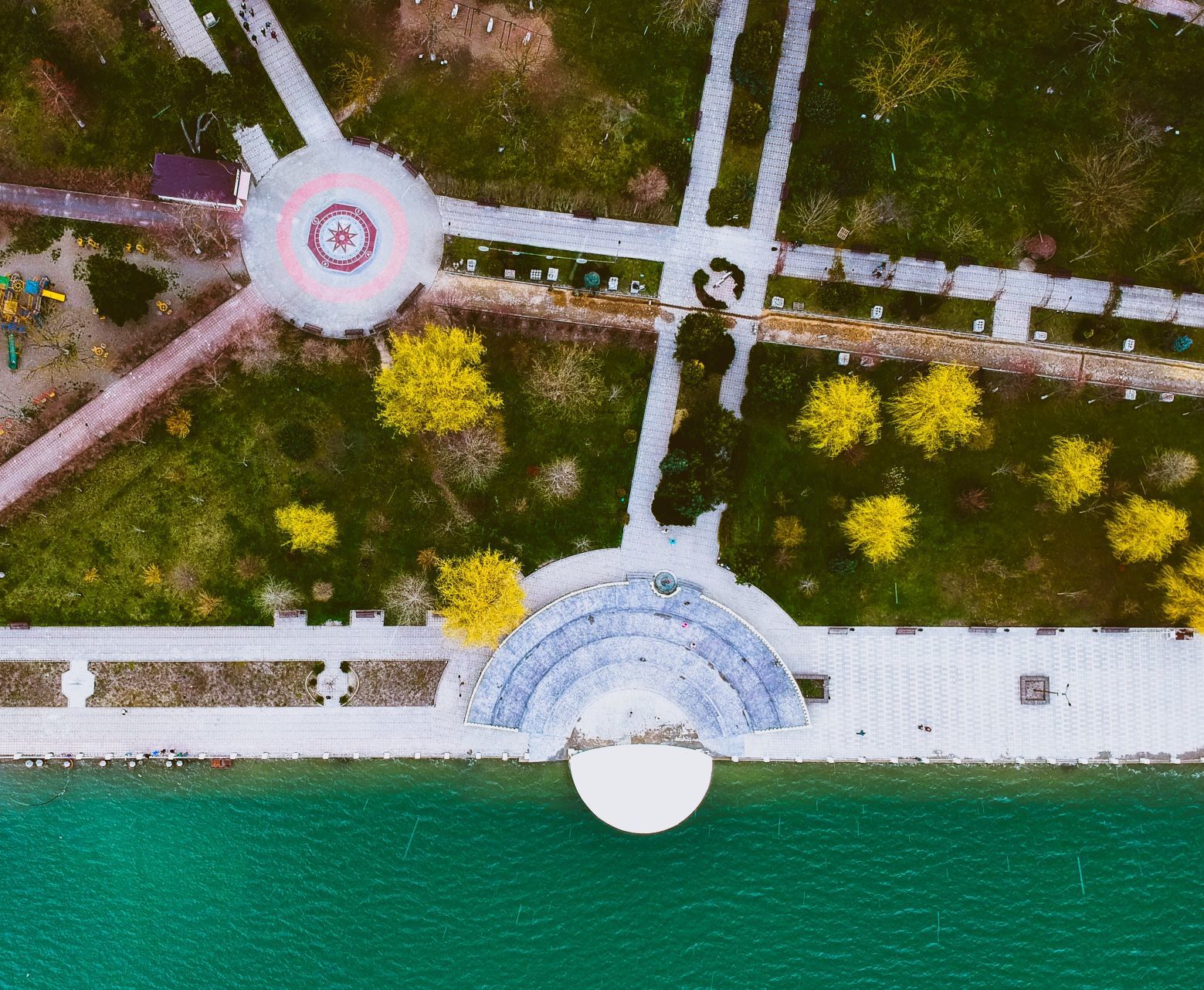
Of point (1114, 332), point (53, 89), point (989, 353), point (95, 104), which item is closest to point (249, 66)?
point (95, 104)

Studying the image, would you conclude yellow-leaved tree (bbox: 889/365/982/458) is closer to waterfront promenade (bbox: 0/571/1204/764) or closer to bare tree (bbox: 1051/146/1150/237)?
bare tree (bbox: 1051/146/1150/237)

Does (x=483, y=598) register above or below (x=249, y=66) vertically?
below

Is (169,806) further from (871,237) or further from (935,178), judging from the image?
(935,178)

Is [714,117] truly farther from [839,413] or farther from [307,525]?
[307,525]

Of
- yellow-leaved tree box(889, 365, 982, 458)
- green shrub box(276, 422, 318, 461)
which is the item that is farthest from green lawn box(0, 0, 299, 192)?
yellow-leaved tree box(889, 365, 982, 458)

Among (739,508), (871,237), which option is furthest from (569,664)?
(871,237)

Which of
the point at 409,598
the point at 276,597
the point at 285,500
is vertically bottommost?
the point at 276,597

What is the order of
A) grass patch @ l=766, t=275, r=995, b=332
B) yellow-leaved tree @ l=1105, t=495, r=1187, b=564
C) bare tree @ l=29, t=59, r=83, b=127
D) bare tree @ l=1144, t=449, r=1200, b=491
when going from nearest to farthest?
1. yellow-leaved tree @ l=1105, t=495, r=1187, b=564
2. bare tree @ l=29, t=59, r=83, b=127
3. bare tree @ l=1144, t=449, r=1200, b=491
4. grass patch @ l=766, t=275, r=995, b=332

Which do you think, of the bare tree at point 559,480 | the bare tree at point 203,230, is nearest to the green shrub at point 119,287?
the bare tree at point 203,230
